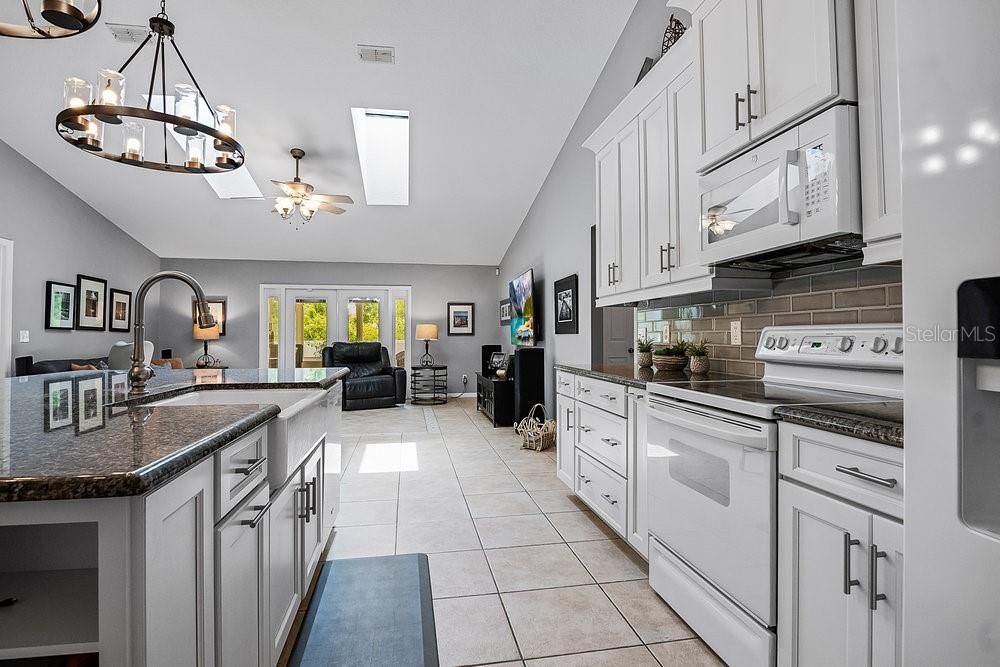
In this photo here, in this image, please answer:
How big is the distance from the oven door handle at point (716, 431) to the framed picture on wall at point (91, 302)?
279 inches

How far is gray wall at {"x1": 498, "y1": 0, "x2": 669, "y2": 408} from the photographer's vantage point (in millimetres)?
3646

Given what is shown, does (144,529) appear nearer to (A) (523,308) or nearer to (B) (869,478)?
(B) (869,478)

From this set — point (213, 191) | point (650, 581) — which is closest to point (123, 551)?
point (650, 581)

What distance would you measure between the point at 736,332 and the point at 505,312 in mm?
5986

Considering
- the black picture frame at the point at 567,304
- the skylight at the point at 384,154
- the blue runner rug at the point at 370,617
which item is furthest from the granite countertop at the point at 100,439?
the skylight at the point at 384,154

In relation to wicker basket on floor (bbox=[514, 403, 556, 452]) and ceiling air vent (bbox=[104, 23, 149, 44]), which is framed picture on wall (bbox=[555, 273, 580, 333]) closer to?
wicker basket on floor (bbox=[514, 403, 556, 452])

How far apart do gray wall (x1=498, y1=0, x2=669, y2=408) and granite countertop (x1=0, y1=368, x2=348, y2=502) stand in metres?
3.47

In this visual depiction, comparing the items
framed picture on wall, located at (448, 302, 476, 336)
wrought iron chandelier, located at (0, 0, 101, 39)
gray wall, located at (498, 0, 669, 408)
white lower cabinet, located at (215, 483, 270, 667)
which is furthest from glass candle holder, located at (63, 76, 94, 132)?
framed picture on wall, located at (448, 302, 476, 336)

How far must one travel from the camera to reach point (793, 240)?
1594 millimetres

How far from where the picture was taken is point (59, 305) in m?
5.81

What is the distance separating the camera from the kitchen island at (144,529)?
0.74m

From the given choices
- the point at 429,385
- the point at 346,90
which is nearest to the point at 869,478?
the point at 346,90

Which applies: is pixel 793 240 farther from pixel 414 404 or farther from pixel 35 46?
pixel 414 404

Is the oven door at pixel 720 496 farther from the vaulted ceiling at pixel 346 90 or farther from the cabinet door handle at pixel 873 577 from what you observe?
the vaulted ceiling at pixel 346 90
